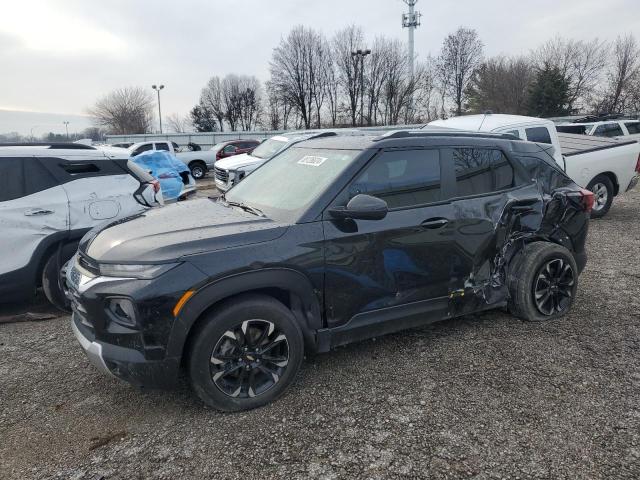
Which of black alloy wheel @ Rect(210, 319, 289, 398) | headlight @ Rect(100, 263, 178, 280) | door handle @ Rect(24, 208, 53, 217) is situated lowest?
black alloy wheel @ Rect(210, 319, 289, 398)

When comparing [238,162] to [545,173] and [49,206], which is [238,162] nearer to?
[49,206]

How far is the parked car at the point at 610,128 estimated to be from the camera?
48.7 ft

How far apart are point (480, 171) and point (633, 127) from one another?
51.5 ft

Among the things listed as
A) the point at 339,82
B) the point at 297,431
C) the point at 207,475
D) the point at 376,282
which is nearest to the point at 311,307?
the point at 376,282

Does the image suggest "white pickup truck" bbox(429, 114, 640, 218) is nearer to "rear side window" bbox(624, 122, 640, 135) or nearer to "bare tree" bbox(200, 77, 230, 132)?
"rear side window" bbox(624, 122, 640, 135)

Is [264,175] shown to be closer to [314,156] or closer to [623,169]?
[314,156]

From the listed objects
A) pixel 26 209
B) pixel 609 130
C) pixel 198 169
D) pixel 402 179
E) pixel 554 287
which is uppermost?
pixel 609 130

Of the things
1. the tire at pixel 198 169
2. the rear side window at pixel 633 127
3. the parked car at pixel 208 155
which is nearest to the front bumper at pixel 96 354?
the rear side window at pixel 633 127

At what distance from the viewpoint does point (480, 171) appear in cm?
381

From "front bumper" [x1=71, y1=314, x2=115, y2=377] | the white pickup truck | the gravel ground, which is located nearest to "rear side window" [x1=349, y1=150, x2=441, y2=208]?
the gravel ground

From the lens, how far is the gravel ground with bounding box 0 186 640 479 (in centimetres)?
246

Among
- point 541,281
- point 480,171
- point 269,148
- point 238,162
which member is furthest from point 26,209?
point 269,148

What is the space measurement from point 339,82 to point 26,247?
5384 centimetres

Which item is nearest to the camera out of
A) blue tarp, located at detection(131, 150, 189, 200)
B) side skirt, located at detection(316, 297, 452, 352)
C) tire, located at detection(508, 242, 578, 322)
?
side skirt, located at detection(316, 297, 452, 352)
